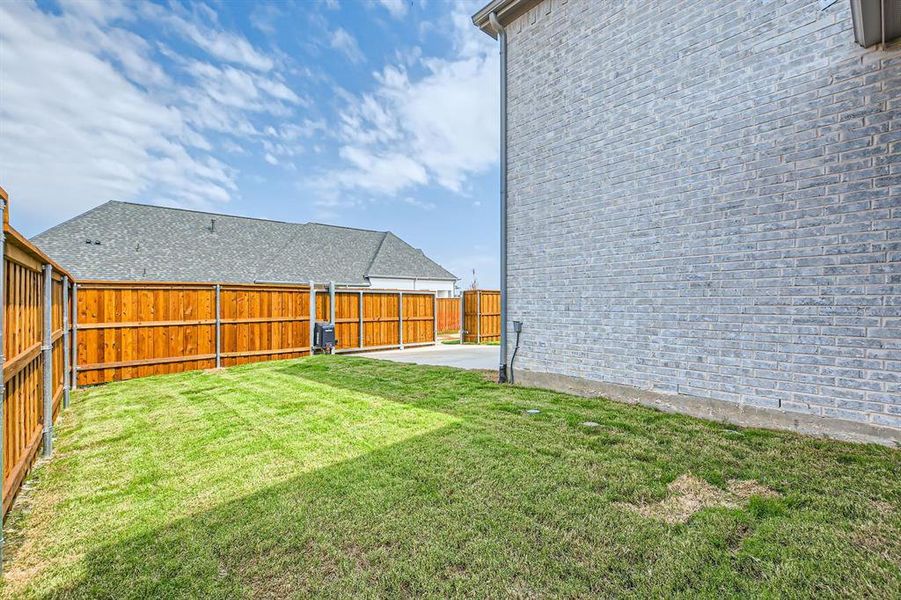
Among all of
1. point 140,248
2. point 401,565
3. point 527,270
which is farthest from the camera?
point 140,248

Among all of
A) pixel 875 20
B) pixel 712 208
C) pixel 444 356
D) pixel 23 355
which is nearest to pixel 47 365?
pixel 23 355

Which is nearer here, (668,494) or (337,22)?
(668,494)

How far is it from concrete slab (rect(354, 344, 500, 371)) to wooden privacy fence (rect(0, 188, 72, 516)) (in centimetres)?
630

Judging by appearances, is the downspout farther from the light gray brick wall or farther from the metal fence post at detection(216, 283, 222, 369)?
the metal fence post at detection(216, 283, 222, 369)

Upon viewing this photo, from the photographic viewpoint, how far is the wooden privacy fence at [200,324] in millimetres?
7566

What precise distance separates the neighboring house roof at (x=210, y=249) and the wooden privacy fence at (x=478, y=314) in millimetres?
6991

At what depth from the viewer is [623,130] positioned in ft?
17.0

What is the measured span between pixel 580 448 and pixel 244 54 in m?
11.8

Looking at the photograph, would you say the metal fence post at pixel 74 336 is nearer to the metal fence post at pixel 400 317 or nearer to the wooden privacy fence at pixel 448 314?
the metal fence post at pixel 400 317

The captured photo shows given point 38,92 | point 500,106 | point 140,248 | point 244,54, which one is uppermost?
point 244,54

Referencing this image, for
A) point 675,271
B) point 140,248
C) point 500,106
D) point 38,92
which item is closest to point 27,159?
point 38,92

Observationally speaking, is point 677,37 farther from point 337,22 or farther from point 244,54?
point 244,54

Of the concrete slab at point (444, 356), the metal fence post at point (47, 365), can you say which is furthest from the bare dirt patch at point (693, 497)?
the concrete slab at point (444, 356)

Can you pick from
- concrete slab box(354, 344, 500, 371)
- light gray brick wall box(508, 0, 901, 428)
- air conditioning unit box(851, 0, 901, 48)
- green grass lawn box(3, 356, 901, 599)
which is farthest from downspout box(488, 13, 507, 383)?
air conditioning unit box(851, 0, 901, 48)
